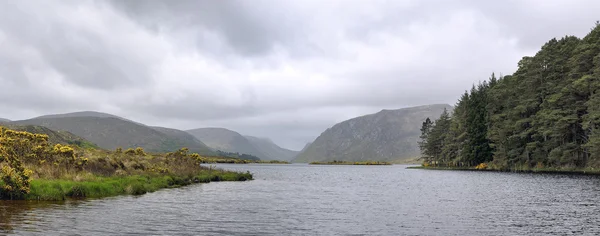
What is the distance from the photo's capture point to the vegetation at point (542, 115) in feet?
277

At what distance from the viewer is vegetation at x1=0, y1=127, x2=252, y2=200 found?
98.6 ft

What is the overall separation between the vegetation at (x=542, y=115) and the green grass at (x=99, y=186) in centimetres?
7503

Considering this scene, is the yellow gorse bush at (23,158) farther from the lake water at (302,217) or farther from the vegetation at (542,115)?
the vegetation at (542,115)

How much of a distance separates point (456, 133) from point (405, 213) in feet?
421

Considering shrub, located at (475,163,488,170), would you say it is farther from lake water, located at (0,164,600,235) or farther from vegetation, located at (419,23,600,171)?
lake water, located at (0,164,600,235)

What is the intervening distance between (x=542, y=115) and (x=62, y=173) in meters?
97.6

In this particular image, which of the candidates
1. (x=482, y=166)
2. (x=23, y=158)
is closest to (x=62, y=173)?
(x=23, y=158)

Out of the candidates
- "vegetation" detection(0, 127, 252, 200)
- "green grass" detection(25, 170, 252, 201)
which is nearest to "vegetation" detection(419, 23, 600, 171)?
"green grass" detection(25, 170, 252, 201)

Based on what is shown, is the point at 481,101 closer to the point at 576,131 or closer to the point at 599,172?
the point at 576,131

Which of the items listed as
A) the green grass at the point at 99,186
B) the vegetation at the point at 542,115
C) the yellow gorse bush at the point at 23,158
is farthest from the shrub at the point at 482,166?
the yellow gorse bush at the point at 23,158

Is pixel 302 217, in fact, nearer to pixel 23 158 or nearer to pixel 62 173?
pixel 62 173

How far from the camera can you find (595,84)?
259ft

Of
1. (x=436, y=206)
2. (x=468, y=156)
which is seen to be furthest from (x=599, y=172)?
(x=436, y=206)

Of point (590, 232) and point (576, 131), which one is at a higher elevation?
point (576, 131)
